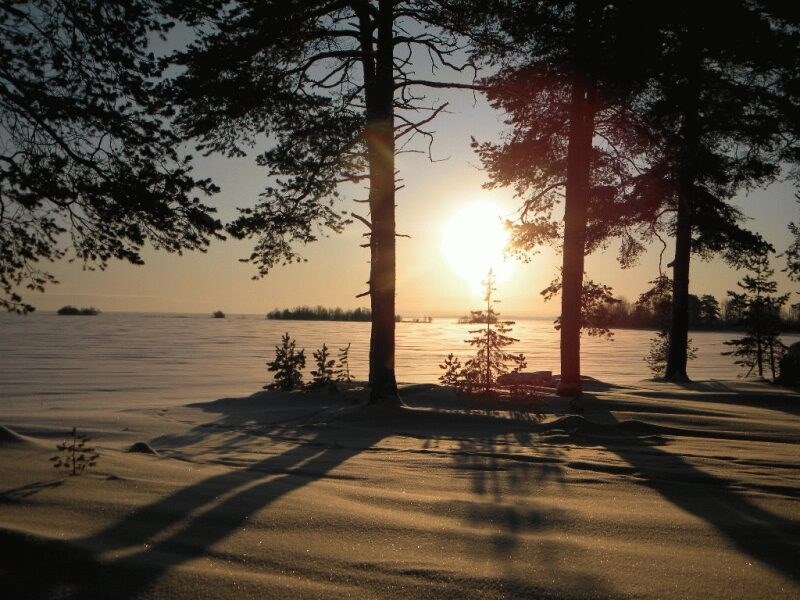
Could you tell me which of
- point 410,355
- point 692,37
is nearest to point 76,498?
point 692,37

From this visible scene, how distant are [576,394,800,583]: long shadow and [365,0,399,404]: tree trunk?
180 inches

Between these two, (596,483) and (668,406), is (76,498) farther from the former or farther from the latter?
(668,406)

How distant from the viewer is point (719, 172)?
15.1m

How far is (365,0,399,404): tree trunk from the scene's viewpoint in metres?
10.7

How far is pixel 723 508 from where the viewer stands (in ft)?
14.9

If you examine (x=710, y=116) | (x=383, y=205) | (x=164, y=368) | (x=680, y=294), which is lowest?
(x=164, y=368)

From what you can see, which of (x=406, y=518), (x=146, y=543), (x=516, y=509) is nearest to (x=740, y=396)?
(x=516, y=509)

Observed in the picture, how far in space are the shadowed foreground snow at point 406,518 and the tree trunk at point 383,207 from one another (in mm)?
2711

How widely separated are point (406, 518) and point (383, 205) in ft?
24.0

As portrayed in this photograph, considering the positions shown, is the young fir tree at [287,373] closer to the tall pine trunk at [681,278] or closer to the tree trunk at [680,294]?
the tall pine trunk at [681,278]

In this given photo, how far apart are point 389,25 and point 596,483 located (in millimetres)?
8403

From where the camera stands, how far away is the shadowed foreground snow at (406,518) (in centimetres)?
305

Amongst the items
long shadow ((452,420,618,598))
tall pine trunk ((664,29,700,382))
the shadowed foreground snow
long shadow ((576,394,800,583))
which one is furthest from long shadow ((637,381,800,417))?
long shadow ((576,394,800,583))

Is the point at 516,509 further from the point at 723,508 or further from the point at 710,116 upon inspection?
the point at 710,116
